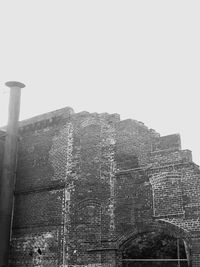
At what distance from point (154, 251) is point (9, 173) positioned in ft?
19.1

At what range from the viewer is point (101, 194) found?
12289 millimetres

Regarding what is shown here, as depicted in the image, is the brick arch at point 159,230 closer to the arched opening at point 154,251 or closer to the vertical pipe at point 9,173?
the arched opening at point 154,251

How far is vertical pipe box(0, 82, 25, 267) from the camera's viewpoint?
503 inches

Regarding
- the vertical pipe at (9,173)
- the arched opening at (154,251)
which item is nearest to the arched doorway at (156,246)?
the arched opening at (154,251)

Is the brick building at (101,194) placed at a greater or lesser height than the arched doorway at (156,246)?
greater

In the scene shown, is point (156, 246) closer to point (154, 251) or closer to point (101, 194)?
point (154, 251)

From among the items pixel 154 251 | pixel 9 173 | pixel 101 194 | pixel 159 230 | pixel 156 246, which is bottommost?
pixel 154 251

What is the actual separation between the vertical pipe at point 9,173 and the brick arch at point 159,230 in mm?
3935

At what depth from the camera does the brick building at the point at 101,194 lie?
426 inches

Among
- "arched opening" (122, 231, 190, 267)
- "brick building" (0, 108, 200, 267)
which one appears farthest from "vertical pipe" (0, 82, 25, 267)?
"arched opening" (122, 231, 190, 267)

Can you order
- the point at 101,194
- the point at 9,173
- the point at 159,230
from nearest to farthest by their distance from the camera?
the point at 159,230, the point at 101,194, the point at 9,173

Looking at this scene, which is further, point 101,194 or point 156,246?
point 101,194

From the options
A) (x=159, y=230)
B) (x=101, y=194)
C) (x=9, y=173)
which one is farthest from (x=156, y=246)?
(x=9, y=173)

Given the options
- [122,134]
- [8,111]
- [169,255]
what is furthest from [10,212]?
[169,255]
